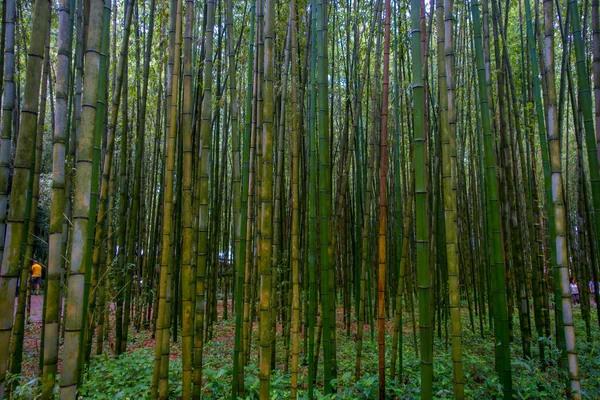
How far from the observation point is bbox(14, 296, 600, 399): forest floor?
2.56 meters

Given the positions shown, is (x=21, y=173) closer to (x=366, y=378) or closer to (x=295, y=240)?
(x=295, y=240)

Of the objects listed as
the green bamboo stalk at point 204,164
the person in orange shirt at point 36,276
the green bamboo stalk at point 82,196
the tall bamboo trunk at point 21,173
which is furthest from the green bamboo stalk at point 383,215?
the person in orange shirt at point 36,276

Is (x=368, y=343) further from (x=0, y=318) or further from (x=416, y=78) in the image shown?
(x=0, y=318)

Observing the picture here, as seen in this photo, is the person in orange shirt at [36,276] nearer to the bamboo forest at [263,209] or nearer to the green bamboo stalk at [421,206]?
the bamboo forest at [263,209]

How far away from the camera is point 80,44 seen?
2215mm

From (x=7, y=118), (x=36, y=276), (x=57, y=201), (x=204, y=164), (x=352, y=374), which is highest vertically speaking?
(x=7, y=118)

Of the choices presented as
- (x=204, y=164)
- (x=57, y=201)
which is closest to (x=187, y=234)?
(x=204, y=164)

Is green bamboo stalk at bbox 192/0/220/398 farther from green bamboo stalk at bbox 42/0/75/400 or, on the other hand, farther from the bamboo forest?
green bamboo stalk at bbox 42/0/75/400

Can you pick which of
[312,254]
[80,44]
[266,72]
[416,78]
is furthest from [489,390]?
[80,44]

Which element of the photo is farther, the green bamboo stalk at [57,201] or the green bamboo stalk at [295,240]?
the green bamboo stalk at [295,240]

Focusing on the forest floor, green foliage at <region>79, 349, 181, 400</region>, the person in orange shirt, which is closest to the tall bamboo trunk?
the forest floor

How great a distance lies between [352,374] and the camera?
3166 millimetres

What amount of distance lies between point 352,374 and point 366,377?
0.45m

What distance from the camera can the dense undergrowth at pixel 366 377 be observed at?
2549 millimetres
